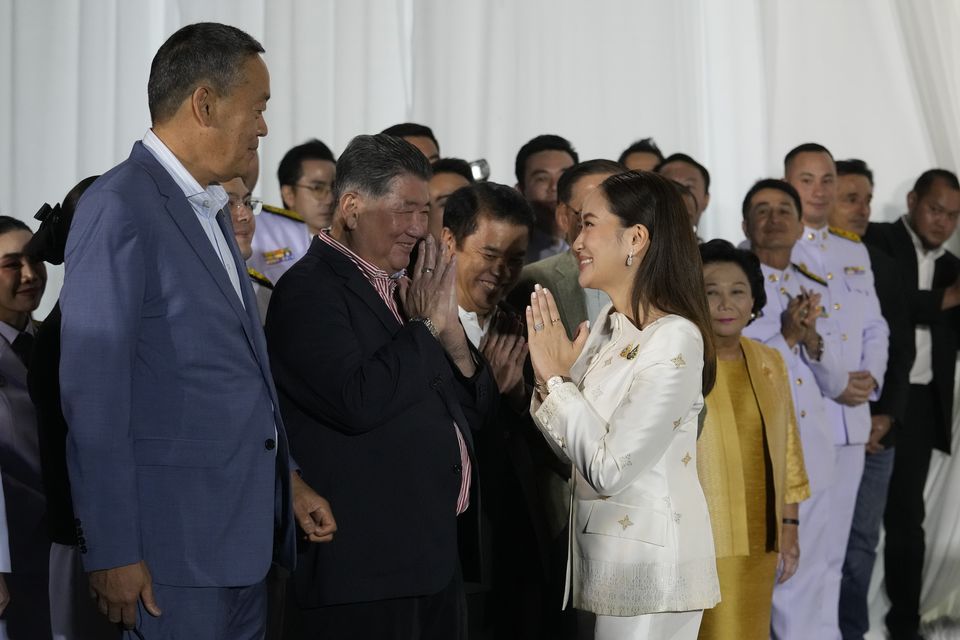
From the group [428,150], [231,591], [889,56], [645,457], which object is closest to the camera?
[231,591]

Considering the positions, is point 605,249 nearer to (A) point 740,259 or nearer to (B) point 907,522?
(A) point 740,259

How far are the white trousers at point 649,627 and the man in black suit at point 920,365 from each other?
10.4 feet

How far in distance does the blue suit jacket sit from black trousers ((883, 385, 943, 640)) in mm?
3819

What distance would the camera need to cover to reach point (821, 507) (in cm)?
431

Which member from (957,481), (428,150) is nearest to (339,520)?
(428,150)

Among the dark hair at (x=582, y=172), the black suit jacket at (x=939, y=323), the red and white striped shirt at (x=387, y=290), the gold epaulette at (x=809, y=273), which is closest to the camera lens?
the red and white striped shirt at (x=387, y=290)

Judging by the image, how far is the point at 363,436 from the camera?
2332 millimetres

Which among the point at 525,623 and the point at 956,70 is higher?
the point at 956,70

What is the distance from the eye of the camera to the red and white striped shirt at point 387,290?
249 cm

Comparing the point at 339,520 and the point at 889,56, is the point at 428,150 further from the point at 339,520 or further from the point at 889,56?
the point at 889,56

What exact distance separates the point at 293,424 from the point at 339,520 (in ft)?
0.72

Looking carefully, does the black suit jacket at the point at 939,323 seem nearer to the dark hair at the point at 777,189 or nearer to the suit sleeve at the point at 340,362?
the dark hair at the point at 777,189

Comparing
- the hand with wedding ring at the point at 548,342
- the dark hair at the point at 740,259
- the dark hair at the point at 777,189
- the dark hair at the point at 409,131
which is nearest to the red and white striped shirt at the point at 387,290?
the hand with wedding ring at the point at 548,342

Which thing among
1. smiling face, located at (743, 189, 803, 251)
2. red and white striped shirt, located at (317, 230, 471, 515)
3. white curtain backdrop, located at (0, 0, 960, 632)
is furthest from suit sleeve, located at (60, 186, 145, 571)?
white curtain backdrop, located at (0, 0, 960, 632)
